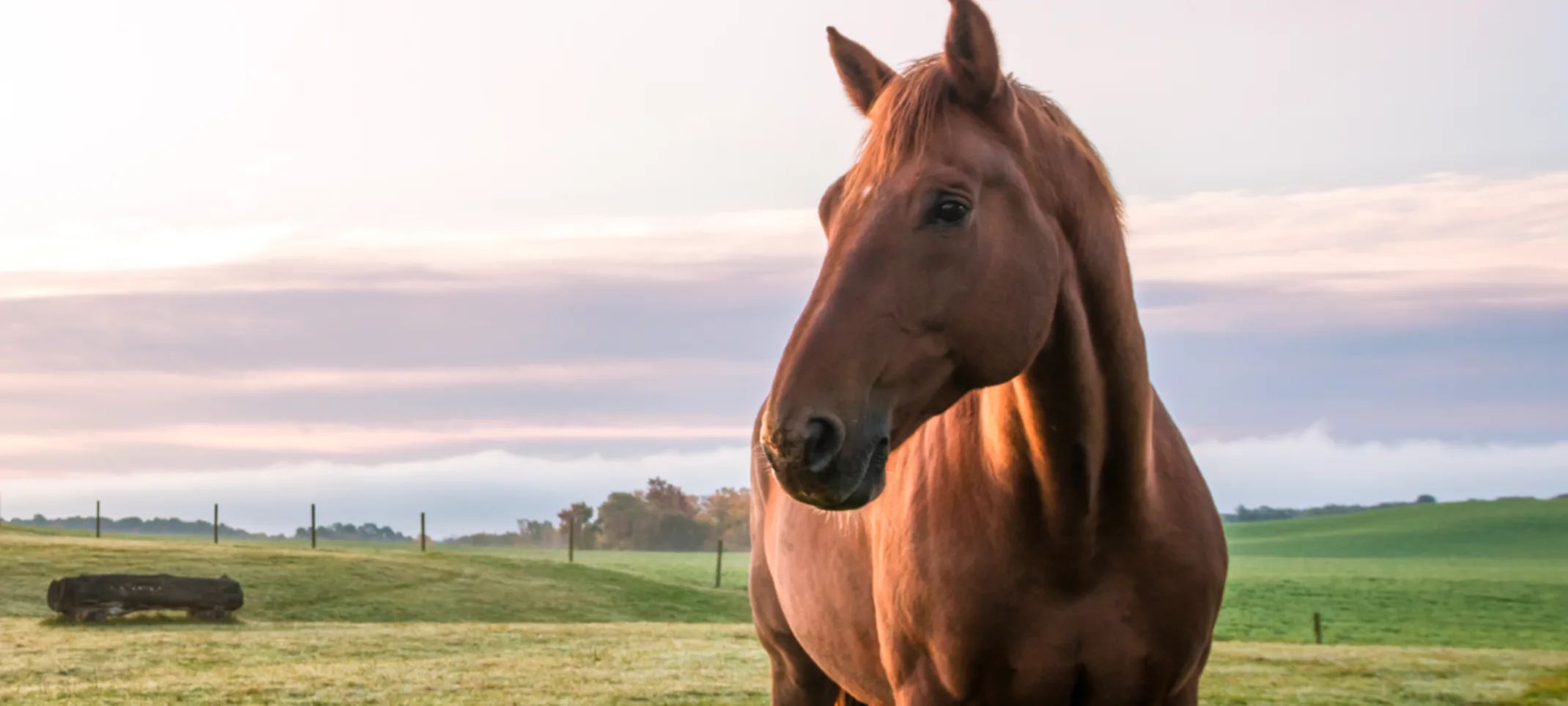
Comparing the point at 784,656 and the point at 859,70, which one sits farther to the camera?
the point at 784,656

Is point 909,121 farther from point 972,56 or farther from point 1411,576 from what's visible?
point 1411,576

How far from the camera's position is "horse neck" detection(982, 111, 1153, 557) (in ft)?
9.95

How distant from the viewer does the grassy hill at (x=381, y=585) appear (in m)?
28.2

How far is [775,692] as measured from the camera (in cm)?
629

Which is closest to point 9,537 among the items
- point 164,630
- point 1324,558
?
point 164,630

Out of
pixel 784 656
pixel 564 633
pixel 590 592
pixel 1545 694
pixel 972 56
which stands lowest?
pixel 590 592

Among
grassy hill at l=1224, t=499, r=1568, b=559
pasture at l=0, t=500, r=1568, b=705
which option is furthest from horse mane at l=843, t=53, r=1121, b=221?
grassy hill at l=1224, t=499, r=1568, b=559

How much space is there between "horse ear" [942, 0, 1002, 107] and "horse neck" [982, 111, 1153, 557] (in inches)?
10.0

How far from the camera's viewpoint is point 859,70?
334cm

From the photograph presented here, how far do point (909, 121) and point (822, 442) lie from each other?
31.7 inches

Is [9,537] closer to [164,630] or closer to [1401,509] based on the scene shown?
[164,630]

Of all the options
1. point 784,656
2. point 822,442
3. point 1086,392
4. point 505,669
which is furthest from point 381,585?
point 822,442

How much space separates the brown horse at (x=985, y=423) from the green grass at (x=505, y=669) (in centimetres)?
801

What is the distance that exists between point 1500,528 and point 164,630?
2630 inches
